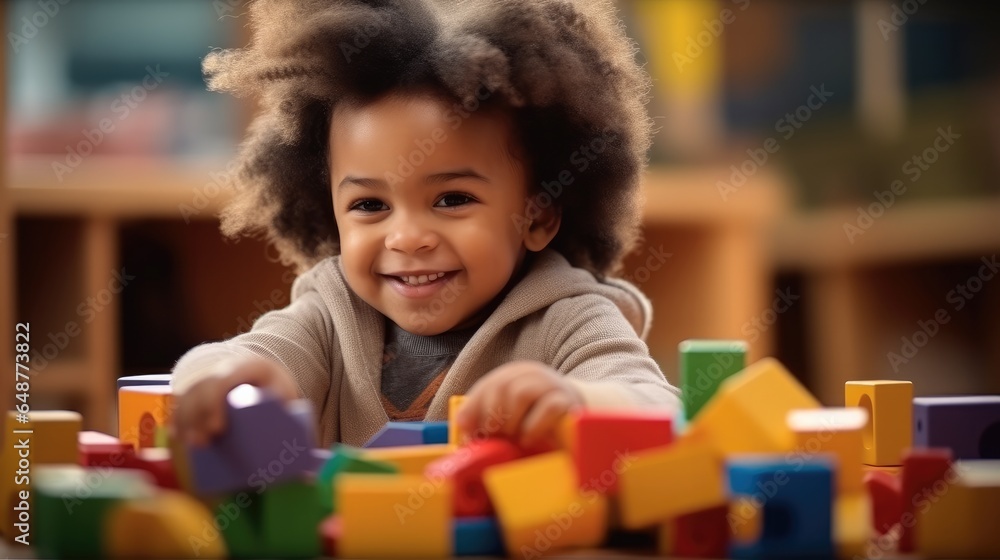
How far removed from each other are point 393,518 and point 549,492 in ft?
0.28

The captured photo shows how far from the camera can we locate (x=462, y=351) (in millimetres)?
987

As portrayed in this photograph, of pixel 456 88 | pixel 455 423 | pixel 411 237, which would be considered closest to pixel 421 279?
pixel 411 237

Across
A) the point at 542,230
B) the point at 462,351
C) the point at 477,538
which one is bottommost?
the point at 477,538

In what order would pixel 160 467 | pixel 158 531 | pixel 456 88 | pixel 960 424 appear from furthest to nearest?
1. pixel 456 88
2. pixel 960 424
3. pixel 160 467
4. pixel 158 531

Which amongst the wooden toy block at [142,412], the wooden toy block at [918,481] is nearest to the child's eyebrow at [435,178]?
the wooden toy block at [142,412]

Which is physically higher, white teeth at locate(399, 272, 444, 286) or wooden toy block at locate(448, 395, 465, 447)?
white teeth at locate(399, 272, 444, 286)

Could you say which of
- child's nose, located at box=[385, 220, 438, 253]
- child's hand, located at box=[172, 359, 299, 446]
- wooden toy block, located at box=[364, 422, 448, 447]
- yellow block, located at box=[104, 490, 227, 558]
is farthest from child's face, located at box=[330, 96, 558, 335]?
yellow block, located at box=[104, 490, 227, 558]

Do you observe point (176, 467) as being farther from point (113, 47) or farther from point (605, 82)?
point (113, 47)

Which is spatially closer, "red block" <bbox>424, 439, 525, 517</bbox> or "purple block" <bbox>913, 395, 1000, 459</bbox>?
"red block" <bbox>424, 439, 525, 517</bbox>

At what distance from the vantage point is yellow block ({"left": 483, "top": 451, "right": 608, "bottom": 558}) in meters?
0.60

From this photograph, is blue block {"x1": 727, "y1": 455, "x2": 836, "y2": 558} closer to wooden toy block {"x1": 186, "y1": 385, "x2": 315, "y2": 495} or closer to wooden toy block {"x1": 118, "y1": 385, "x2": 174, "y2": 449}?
wooden toy block {"x1": 186, "y1": 385, "x2": 315, "y2": 495}

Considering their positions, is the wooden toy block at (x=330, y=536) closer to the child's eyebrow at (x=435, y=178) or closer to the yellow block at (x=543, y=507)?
the yellow block at (x=543, y=507)

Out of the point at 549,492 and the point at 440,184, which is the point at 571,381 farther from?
the point at 440,184

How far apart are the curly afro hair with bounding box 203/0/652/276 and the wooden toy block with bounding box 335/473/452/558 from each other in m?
0.45
